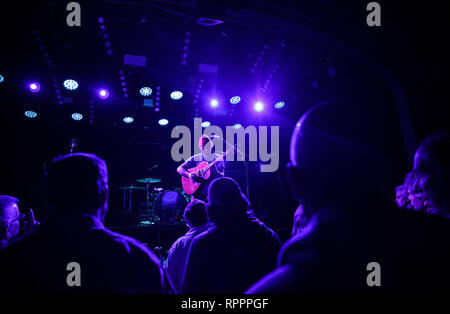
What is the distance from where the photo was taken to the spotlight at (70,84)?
531 cm

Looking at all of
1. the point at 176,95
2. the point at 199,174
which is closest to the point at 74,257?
the point at 199,174

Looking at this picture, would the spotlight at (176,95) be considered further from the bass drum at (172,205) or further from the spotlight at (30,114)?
the spotlight at (30,114)

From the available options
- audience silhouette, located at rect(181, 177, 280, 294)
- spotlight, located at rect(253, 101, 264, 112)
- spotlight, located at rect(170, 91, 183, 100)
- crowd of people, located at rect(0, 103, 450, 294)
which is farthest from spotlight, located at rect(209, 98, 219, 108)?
A: crowd of people, located at rect(0, 103, 450, 294)

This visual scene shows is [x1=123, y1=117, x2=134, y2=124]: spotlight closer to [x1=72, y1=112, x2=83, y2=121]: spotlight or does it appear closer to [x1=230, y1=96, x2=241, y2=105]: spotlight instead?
[x1=72, y1=112, x2=83, y2=121]: spotlight

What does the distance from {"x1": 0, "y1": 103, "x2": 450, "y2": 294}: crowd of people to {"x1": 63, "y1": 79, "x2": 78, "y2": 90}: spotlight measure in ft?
16.8

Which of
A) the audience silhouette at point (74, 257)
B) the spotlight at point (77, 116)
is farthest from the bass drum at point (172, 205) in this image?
the audience silhouette at point (74, 257)

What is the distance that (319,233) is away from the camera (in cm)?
74

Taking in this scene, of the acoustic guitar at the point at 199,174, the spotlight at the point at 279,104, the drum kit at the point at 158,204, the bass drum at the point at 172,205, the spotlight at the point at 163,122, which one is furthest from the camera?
the spotlight at the point at 163,122

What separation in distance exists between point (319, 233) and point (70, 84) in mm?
6213

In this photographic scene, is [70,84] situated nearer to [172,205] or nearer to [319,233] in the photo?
[172,205]

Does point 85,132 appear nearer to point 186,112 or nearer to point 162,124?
point 162,124

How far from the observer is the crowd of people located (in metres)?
0.72

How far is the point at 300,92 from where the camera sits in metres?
6.01

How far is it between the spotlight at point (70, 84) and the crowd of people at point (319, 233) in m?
5.13
